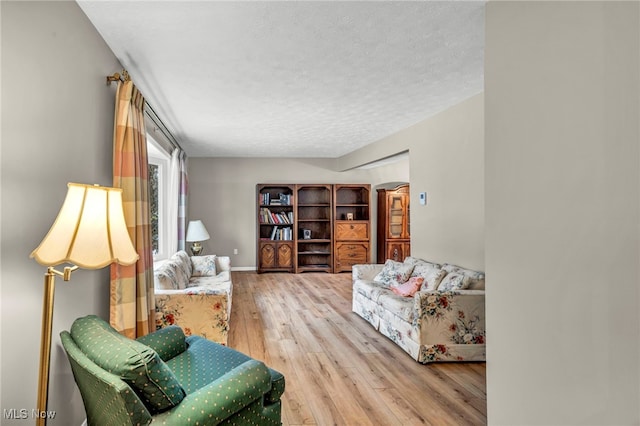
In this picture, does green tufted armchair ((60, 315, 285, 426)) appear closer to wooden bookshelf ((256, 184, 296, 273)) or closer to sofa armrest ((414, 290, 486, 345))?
sofa armrest ((414, 290, 486, 345))

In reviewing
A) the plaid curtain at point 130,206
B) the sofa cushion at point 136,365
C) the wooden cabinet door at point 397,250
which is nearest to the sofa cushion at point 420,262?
the plaid curtain at point 130,206

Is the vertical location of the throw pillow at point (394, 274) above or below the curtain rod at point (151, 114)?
below

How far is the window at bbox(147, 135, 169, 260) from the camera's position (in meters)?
5.54

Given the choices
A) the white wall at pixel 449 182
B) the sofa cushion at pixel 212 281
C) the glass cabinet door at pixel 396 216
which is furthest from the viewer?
the glass cabinet door at pixel 396 216

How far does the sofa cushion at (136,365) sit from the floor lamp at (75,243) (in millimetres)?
190

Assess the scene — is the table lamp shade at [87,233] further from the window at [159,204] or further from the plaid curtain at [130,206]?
the window at [159,204]

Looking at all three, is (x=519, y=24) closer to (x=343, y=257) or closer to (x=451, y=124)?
(x=451, y=124)

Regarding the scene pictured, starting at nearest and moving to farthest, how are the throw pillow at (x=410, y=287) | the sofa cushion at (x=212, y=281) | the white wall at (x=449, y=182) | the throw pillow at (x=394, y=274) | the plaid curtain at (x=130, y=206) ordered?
the plaid curtain at (x=130, y=206)
the white wall at (x=449, y=182)
the throw pillow at (x=410, y=287)
the throw pillow at (x=394, y=274)
the sofa cushion at (x=212, y=281)

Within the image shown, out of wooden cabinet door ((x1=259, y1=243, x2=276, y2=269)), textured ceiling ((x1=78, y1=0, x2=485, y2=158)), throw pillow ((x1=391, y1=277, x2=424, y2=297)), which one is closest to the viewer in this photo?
textured ceiling ((x1=78, y1=0, x2=485, y2=158))

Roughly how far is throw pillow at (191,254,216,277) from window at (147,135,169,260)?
53cm

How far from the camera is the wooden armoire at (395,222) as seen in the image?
804cm

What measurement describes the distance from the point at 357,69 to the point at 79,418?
3004mm

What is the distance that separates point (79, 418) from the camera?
220cm

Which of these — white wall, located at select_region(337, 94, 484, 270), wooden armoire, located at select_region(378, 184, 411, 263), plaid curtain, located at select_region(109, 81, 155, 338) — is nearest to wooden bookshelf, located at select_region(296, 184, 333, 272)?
wooden armoire, located at select_region(378, 184, 411, 263)
